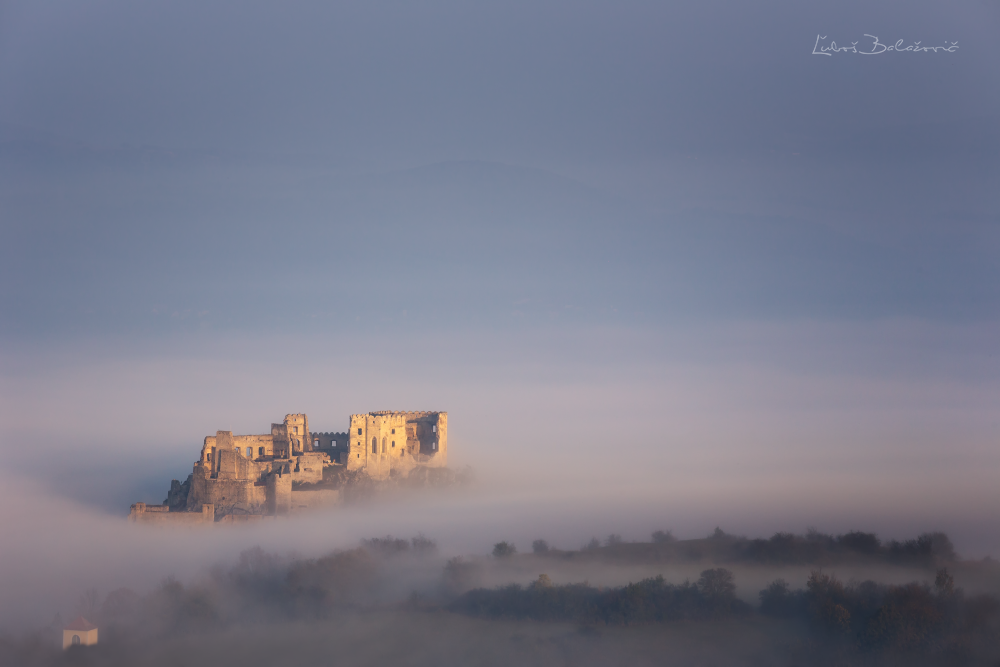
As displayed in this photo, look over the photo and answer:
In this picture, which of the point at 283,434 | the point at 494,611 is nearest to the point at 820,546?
the point at 494,611

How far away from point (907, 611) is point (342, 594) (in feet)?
127

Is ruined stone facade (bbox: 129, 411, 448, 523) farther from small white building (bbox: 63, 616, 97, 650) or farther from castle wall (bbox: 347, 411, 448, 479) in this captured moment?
small white building (bbox: 63, 616, 97, 650)

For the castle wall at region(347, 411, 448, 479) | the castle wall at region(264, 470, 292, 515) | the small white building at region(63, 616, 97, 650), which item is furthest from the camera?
the castle wall at region(347, 411, 448, 479)

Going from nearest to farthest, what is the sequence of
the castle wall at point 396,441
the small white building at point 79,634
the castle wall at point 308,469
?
the small white building at point 79,634, the castle wall at point 308,469, the castle wall at point 396,441

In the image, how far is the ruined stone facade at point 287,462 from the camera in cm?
10144

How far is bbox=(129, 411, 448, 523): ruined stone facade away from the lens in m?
101

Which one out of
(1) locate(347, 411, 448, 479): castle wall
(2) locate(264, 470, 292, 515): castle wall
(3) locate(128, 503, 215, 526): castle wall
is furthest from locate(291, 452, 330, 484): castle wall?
(3) locate(128, 503, 215, 526): castle wall

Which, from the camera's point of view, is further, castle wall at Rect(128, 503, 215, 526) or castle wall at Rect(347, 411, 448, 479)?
castle wall at Rect(347, 411, 448, 479)

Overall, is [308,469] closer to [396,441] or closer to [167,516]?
[396,441]

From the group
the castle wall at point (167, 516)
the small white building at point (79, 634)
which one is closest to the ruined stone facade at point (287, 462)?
the castle wall at point (167, 516)

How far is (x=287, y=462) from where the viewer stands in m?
104

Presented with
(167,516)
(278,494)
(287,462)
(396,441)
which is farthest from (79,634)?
(396,441)

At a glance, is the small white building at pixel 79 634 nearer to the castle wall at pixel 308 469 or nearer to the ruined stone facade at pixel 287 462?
the ruined stone facade at pixel 287 462

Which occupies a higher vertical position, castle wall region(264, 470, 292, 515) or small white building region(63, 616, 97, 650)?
castle wall region(264, 470, 292, 515)
